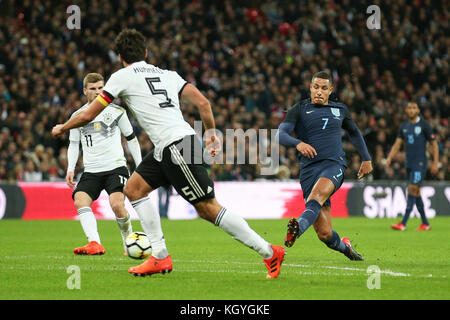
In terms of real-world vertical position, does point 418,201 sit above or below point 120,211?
below

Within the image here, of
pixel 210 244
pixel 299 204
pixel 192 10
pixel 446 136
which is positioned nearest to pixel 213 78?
pixel 192 10

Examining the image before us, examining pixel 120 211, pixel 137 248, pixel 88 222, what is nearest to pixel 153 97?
pixel 137 248

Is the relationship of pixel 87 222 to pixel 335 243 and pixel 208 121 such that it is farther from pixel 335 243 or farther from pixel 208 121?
pixel 208 121

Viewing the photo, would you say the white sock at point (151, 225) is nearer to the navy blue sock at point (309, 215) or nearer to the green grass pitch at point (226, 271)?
the green grass pitch at point (226, 271)

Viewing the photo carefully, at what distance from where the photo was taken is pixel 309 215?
26.3 feet

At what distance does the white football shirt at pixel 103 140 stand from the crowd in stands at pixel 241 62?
9379mm

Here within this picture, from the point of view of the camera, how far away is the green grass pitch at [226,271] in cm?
637

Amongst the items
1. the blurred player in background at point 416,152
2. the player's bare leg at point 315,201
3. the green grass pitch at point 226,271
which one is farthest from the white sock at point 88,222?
the blurred player in background at point 416,152

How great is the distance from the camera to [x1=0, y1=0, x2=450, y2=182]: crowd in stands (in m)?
20.6

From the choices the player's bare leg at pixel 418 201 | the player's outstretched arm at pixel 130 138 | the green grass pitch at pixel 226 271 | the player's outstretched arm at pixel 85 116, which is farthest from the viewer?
the player's bare leg at pixel 418 201

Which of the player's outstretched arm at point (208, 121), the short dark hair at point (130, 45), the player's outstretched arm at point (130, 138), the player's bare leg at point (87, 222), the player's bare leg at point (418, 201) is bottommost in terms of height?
the player's bare leg at point (418, 201)

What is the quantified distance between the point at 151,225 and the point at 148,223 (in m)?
0.03
